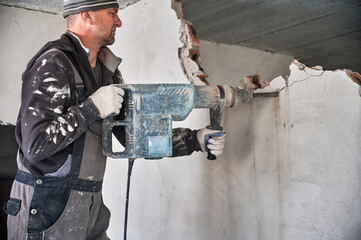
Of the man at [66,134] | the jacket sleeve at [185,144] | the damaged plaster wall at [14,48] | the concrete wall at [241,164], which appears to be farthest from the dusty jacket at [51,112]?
the damaged plaster wall at [14,48]

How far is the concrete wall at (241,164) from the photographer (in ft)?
5.90

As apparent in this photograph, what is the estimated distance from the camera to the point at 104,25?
5.52ft

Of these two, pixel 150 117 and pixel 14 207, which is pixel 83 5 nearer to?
pixel 150 117

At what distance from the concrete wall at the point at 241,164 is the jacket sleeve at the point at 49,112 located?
3.22 ft

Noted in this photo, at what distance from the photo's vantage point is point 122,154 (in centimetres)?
160

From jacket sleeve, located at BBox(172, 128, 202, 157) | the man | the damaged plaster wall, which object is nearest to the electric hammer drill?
the man

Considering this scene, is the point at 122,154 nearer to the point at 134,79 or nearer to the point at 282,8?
the point at 134,79

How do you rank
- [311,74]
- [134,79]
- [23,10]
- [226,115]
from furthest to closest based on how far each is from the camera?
[23,10] < [134,79] < [226,115] < [311,74]

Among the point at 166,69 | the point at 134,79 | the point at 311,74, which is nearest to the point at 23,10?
the point at 134,79

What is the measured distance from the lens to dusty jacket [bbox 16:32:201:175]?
1.40 meters

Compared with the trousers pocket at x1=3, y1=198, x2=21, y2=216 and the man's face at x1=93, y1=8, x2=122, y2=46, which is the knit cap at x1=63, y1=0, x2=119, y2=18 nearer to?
the man's face at x1=93, y1=8, x2=122, y2=46

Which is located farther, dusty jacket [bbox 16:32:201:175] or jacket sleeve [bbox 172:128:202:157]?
jacket sleeve [bbox 172:128:202:157]

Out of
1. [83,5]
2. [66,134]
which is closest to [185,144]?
[66,134]

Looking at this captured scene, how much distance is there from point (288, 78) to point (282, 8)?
1.19 m
